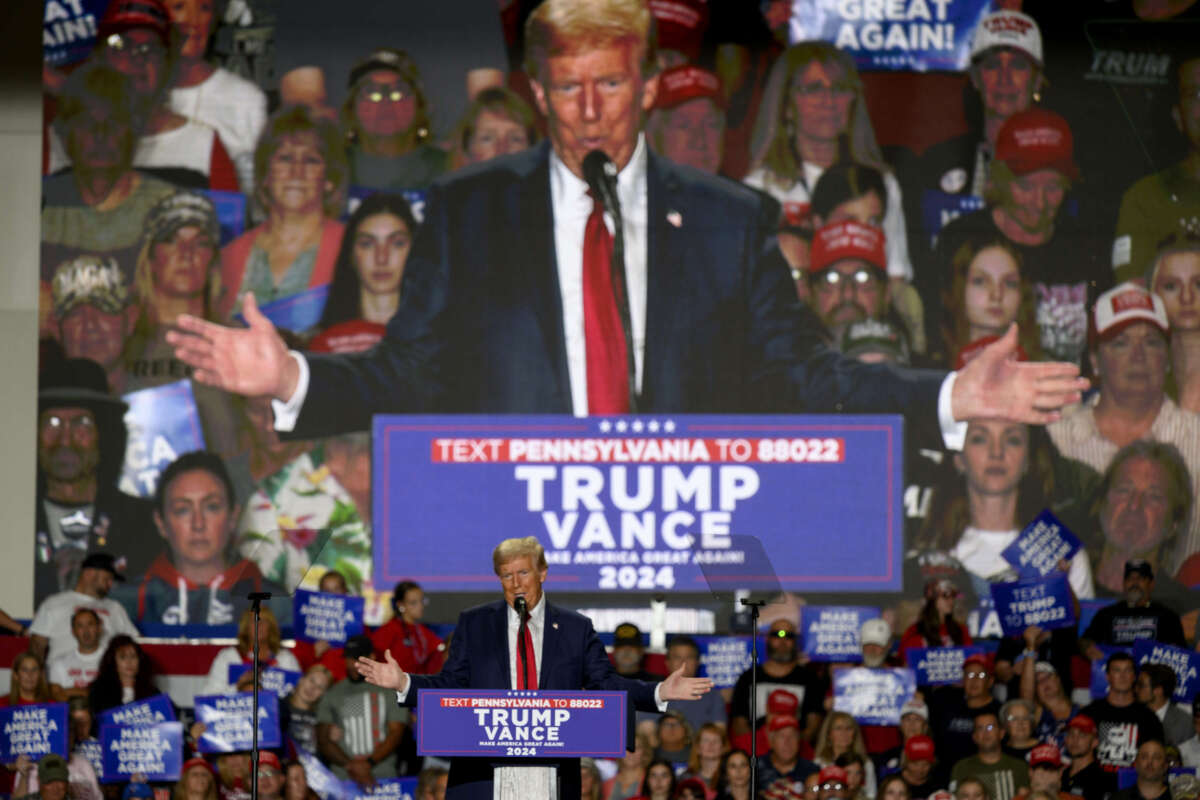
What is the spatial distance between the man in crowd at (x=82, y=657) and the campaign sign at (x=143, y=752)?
970 mm

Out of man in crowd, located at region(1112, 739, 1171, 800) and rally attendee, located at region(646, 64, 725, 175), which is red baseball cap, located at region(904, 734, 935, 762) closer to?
man in crowd, located at region(1112, 739, 1171, 800)

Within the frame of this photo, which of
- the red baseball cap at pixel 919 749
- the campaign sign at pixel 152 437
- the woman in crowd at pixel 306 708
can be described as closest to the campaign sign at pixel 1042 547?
the red baseball cap at pixel 919 749

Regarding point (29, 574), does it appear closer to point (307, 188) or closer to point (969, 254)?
point (307, 188)

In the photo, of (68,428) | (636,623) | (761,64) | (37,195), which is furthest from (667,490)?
(37,195)

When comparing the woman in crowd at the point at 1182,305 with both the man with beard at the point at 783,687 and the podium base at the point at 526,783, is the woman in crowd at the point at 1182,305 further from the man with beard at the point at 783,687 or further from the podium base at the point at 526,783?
the podium base at the point at 526,783

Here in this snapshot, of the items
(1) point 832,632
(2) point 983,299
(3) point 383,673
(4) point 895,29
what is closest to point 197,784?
(1) point 832,632

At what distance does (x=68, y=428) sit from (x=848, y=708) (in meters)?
4.96

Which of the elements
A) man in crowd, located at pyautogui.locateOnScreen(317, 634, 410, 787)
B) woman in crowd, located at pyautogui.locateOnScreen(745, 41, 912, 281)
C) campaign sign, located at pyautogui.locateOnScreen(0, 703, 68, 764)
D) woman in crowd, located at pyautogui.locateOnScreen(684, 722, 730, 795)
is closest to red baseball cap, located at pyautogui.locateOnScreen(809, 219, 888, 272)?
woman in crowd, located at pyautogui.locateOnScreen(745, 41, 912, 281)

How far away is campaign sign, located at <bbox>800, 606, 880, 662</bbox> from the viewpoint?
31.6ft

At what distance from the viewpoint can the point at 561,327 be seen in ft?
33.0

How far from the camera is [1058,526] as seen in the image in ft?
30.8

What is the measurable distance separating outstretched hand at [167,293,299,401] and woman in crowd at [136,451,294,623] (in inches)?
19.5

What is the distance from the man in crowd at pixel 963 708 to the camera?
8.30 metres

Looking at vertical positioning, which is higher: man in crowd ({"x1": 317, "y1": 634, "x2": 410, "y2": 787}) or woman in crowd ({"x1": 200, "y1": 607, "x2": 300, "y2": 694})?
woman in crowd ({"x1": 200, "y1": 607, "x2": 300, "y2": 694})
